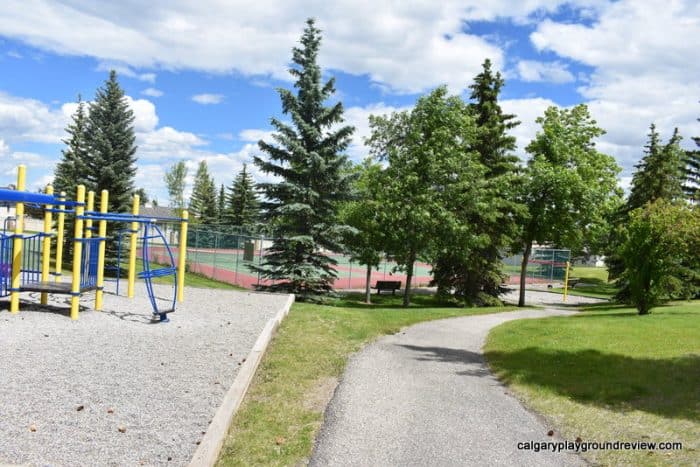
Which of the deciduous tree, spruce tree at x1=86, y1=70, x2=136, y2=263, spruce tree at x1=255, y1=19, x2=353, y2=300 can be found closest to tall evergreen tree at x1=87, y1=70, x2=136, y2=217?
spruce tree at x1=86, y1=70, x2=136, y2=263

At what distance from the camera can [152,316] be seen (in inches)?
476

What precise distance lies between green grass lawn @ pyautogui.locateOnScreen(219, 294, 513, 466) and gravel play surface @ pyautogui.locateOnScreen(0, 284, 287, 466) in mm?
444

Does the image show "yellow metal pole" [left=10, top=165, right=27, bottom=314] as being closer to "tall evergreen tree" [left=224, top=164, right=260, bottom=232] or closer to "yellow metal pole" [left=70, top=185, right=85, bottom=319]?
"yellow metal pole" [left=70, top=185, right=85, bottom=319]

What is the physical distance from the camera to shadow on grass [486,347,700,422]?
7.58m

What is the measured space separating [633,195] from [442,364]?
35.2 meters

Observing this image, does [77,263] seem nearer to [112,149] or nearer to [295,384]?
[295,384]

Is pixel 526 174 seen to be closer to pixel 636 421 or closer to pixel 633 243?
pixel 633 243

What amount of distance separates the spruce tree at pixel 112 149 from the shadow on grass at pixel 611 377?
21.7 meters

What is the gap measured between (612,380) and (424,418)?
3.70m

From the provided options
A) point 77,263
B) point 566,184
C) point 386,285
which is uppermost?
point 566,184

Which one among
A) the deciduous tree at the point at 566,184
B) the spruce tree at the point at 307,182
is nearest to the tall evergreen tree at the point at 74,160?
the spruce tree at the point at 307,182

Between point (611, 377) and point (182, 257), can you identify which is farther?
point (182, 257)

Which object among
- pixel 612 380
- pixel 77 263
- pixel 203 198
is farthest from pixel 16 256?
pixel 203 198

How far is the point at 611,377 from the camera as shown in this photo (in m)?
8.95
